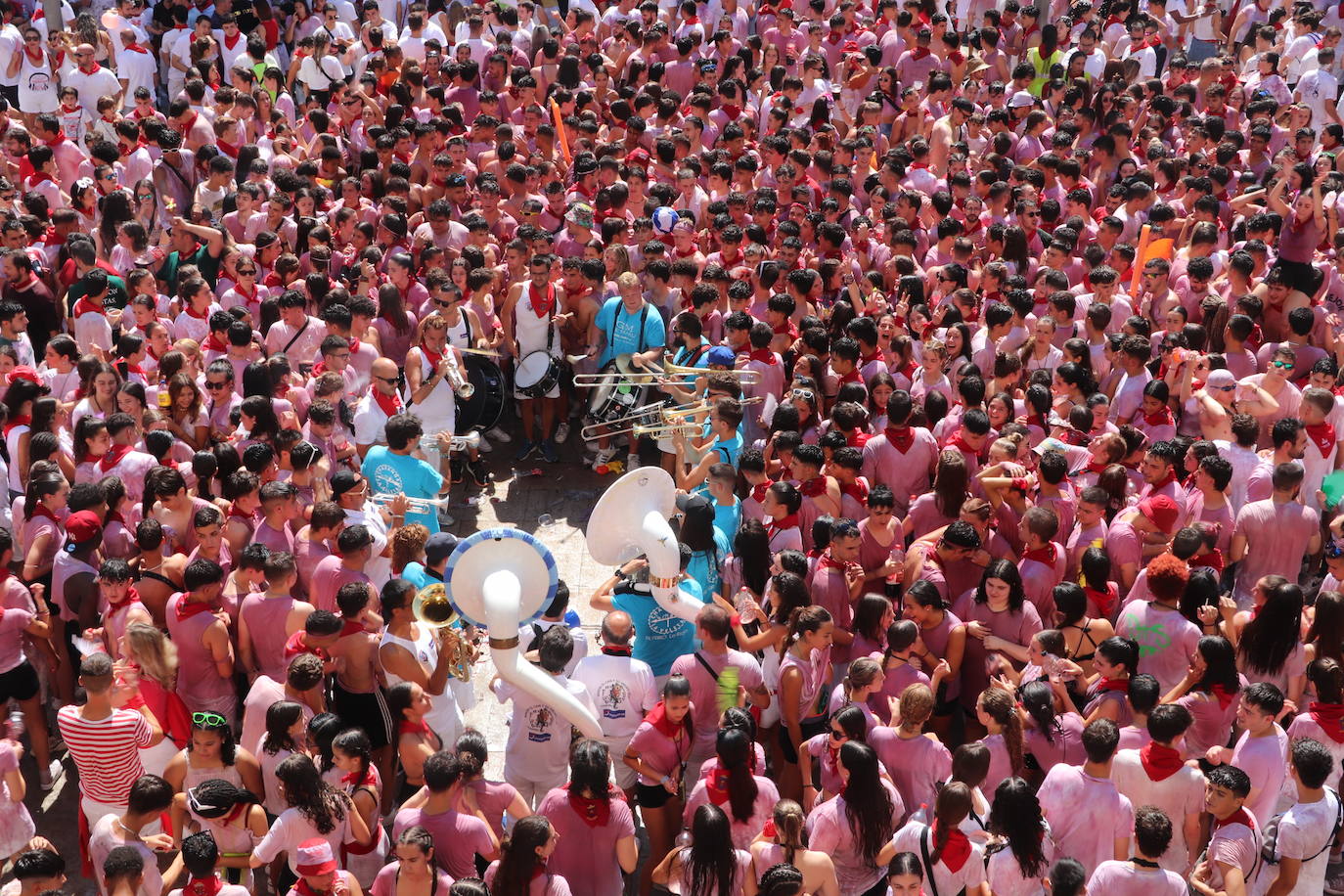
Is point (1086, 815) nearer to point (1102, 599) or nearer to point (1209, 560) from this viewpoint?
point (1102, 599)

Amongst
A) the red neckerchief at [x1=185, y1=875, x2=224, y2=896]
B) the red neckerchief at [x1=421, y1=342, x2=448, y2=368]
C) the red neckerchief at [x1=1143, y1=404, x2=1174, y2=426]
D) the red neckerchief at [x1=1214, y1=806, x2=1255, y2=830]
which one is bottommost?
the red neckerchief at [x1=185, y1=875, x2=224, y2=896]

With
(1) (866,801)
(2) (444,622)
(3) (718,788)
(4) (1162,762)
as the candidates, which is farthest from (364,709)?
(4) (1162,762)

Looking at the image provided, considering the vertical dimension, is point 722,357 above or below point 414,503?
above

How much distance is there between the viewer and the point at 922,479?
880cm

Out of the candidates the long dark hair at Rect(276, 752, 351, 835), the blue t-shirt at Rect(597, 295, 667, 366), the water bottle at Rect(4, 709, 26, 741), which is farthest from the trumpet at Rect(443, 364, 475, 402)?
the long dark hair at Rect(276, 752, 351, 835)

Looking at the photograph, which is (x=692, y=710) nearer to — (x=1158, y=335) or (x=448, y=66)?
(x=1158, y=335)

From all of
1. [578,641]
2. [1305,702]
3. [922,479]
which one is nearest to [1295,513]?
[1305,702]

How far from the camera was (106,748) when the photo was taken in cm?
654

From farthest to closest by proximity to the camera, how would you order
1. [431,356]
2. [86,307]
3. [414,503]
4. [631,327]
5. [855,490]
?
[631,327], [86,307], [431,356], [414,503], [855,490]

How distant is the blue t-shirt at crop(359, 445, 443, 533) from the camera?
8.69m

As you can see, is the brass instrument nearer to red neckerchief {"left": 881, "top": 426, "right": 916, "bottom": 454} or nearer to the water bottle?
the water bottle

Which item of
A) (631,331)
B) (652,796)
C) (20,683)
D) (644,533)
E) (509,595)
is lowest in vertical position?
(20,683)

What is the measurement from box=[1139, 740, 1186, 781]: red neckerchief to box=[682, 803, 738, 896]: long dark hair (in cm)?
201

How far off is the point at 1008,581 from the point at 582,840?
8.78ft
